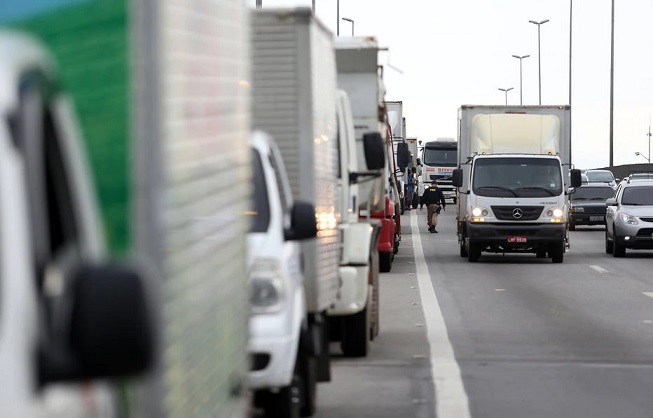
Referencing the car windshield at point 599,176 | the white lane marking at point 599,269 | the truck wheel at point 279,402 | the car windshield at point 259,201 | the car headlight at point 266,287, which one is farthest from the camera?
the car windshield at point 599,176

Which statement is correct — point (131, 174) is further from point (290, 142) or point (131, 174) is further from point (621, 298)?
point (621, 298)

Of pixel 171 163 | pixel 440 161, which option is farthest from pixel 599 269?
pixel 440 161

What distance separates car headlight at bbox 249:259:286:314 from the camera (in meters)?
8.48

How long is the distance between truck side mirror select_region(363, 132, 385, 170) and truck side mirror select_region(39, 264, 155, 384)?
11.6 metres

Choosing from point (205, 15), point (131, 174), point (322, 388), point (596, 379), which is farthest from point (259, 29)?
point (131, 174)

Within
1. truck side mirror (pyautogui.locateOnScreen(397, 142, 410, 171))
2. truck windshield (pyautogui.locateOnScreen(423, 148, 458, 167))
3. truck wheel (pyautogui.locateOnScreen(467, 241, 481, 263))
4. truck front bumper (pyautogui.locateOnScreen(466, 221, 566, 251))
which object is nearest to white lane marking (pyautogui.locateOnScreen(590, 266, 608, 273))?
truck front bumper (pyautogui.locateOnScreen(466, 221, 566, 251))

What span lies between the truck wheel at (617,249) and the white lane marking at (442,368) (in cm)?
1162

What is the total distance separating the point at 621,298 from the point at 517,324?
4.68 m

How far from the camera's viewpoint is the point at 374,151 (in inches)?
567

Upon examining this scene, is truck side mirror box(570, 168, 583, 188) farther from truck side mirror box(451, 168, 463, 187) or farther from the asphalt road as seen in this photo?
the asphalt road

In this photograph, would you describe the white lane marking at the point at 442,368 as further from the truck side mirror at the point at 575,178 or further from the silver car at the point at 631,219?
the truck side mirror at the point at 575,178

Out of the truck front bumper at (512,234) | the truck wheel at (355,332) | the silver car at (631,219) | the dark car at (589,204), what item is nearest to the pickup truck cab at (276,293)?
the truck wheel at (355,332)

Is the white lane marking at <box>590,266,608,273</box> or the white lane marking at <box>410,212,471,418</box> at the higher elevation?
the white lane marking at <box>410,212,471,418</box>

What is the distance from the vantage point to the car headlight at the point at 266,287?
848cm
